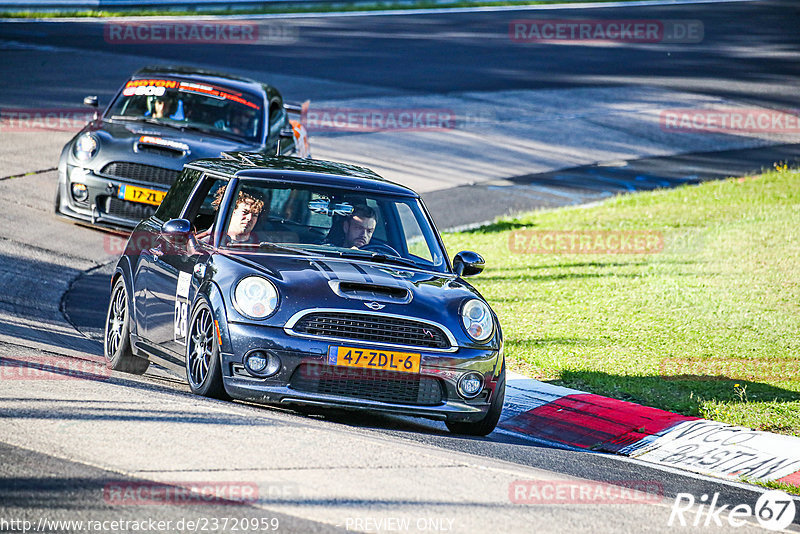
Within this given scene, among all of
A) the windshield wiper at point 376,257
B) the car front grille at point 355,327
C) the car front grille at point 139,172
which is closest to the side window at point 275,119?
the car front grille at point 139,172

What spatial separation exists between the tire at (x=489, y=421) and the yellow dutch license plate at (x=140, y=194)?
238 inches

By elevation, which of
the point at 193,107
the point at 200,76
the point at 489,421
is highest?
the point at 200,76

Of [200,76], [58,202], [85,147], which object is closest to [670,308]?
[200,76]

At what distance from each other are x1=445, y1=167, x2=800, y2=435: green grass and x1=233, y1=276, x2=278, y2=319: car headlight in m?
3.12

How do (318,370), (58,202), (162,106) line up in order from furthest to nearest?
1. (162,106)
2. (58,202)
3. (318,370)

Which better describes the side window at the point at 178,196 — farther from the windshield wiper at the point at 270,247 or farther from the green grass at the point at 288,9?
the green grass at the point at 288,9

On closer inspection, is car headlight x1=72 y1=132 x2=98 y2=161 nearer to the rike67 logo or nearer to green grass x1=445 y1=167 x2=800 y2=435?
green grass x1=445 y1=167 x2=800 y2=435

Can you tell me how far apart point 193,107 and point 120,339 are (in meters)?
5.83

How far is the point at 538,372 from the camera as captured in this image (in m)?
9.53

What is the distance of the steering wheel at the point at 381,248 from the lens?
786 cm

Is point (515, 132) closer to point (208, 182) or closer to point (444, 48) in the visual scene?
point (444, 48)

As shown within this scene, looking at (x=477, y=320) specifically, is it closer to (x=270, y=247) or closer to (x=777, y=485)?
(x=270, y=247)

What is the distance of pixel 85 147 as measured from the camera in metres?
13.0

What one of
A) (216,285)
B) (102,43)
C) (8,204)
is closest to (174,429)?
(216,285)
